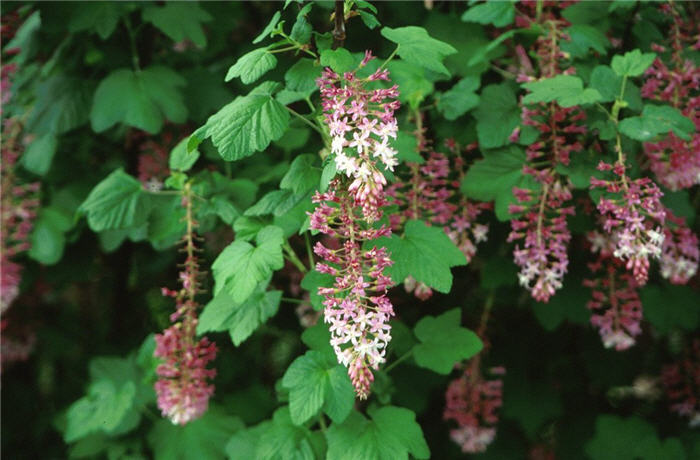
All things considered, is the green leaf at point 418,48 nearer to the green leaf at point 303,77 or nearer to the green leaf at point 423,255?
the green leaf at point 303,77

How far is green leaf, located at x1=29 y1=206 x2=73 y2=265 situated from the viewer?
7.72 ft

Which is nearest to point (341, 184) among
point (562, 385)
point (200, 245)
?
point (200, 245)

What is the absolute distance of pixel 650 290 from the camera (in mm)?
2295

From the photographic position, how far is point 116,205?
1.90m

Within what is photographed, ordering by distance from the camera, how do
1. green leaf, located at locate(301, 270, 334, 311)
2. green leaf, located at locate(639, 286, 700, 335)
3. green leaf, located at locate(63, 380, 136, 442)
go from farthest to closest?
green leaf, located at locate(639, 286, 700, 335) < green leaf, located at locate(63, 380, 136, 442) < green leaf, located at locate(301, 270, 334, 311)

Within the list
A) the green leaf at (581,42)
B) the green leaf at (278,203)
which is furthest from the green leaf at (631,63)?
the green leaf at (278,203)

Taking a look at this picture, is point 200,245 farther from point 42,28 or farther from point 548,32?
point 548,32

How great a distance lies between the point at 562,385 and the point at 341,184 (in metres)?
1.94

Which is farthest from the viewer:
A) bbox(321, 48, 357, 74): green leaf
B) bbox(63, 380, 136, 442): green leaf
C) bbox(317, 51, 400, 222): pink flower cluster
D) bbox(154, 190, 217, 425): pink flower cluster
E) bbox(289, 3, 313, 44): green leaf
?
bbox(63, 380, 136, 442): green leaf

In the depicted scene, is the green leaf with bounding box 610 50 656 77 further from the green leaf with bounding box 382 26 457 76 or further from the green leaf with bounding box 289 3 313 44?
the green leaf with bounding box 289 3 313 44

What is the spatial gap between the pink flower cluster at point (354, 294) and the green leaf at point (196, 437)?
3.61 ft

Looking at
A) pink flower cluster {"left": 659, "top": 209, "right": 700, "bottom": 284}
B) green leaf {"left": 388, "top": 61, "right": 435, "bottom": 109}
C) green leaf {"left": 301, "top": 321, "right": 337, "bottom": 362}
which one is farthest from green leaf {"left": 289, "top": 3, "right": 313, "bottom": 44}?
pink flower cluster {"left": 659, "top": 209, "right": 700, "bottom": 284}

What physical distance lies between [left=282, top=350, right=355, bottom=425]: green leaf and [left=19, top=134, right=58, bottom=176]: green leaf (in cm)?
135

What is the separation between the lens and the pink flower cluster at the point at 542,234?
64.5 inches
